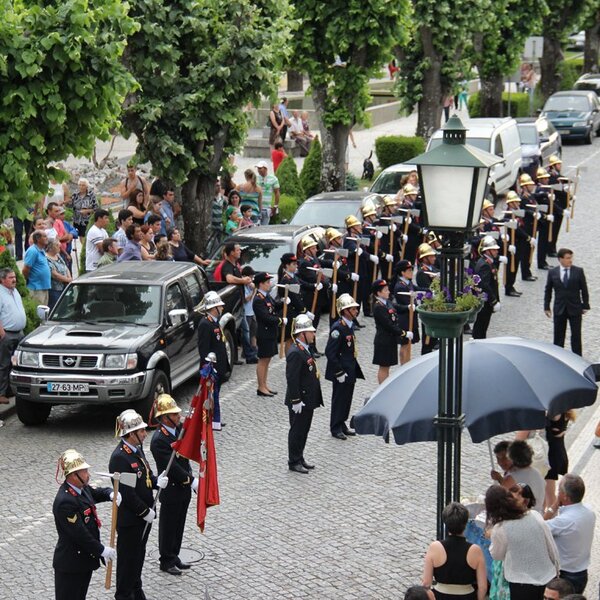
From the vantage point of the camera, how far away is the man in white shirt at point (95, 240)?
19984 millimetres

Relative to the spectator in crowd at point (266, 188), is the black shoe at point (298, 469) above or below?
below

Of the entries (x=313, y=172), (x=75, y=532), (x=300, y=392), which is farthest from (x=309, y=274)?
(x=313, y=172)

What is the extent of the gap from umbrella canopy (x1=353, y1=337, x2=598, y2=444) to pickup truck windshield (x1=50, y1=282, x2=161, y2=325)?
601 cm

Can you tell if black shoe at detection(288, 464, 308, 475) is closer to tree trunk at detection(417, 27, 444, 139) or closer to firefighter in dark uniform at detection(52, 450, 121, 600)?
firefighter in dark uniform at detection(52, 450, 121, 600)

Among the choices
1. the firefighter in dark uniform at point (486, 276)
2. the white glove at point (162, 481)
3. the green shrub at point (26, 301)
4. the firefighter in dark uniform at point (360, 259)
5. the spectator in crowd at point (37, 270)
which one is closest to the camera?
the white glove at point (162, 481)

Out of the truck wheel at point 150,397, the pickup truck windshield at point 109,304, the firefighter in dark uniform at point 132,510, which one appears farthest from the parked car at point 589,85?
the firefighter in dark uniform at point 132,510

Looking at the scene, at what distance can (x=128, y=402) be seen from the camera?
16328 millimetres

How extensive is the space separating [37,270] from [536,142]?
18304mm

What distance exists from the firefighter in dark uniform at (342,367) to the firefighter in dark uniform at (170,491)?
384cm

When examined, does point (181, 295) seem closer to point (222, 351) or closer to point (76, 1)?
point (222, 351)

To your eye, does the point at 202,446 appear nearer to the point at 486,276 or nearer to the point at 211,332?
the point at 211,332

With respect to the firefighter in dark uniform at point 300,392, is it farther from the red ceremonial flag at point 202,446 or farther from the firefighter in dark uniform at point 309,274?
the firefighter in dark uniform at point 309,274

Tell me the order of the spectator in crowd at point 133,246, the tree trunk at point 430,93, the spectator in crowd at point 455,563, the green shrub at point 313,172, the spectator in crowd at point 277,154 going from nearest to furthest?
1. the spectator in crowd at point 455,563
2. the spectator in crowd at point 133,246
3. the spectator in crowd at point 277,154
4. the green shrub at point 313,172
5. the tree trunk at point 430,93

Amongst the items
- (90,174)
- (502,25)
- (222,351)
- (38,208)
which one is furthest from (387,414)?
(502,25)
